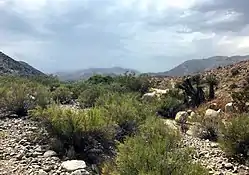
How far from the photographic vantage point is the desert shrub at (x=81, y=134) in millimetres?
10797

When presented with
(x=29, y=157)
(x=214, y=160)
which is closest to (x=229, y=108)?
(x=214, y=160)

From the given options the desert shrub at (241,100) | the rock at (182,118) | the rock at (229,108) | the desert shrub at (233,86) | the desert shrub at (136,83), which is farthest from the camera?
the desert shrub at (136,83)

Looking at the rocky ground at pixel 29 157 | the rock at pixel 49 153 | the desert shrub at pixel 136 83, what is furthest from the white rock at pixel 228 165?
the desert shrub at pixel 136 83

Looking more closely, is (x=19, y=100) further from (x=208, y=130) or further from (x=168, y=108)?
(x=168, y=108)

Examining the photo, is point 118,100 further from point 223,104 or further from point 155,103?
point 223,104

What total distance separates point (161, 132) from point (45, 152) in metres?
3.29

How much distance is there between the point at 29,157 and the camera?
33.4 ft

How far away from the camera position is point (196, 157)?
11594 millimetres

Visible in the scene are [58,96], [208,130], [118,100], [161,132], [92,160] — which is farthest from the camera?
[58,96]

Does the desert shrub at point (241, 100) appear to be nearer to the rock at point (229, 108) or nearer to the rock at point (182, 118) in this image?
the rock at point (229, 108)

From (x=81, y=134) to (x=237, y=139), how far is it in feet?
15.5

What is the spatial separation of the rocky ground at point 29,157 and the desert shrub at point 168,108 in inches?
383

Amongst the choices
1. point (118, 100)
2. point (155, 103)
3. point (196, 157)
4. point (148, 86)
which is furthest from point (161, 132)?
point (148, 86)

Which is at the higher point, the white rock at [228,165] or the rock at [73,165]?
the rock at [73,165]
